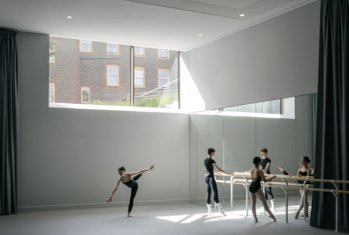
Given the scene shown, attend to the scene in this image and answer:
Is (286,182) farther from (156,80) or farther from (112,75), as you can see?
(112,75)

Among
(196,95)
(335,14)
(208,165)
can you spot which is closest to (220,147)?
(208,165)

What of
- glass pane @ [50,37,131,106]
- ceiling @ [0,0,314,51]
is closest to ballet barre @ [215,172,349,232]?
ceiling @ [0,0,314,51]

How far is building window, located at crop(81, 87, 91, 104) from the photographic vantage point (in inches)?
473

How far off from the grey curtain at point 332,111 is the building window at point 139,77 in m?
5.66

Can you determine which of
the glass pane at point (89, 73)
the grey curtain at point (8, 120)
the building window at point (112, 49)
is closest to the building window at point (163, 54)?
the glass pane at point (89, 73)

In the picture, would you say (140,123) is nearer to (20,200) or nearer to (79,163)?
(79,163)

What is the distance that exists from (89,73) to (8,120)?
2502 mm

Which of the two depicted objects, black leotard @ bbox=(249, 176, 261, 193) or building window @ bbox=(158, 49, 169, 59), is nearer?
black leotard @ bbox=(249, 176, 261, 193)

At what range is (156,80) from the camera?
42.7 ft

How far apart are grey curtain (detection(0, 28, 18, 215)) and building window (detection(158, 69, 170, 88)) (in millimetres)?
4011

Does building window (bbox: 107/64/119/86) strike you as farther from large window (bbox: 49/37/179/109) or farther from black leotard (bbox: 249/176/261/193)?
black leotard (bbox: 249/176/261/193)

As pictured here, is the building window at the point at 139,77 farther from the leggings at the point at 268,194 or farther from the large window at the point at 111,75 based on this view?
the leggings at the point at 268,194

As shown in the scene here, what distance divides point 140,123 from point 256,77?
3.68 meters

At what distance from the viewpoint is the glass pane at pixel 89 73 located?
11742 mm
